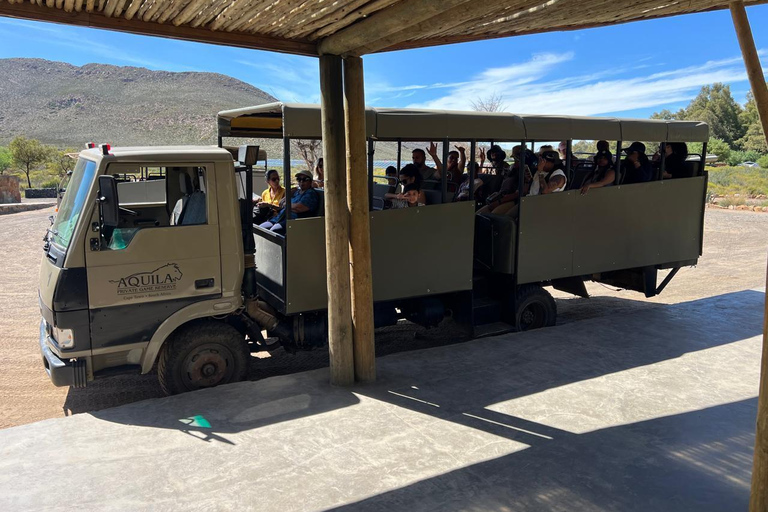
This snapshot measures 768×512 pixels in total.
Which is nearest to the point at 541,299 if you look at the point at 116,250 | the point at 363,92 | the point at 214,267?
→ the point at 363,92

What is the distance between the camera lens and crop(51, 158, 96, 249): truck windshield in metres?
4.96

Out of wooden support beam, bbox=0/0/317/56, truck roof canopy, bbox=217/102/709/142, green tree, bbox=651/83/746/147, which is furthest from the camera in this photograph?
green tree, bbox=651/83/746/147

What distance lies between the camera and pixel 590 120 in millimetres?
7426

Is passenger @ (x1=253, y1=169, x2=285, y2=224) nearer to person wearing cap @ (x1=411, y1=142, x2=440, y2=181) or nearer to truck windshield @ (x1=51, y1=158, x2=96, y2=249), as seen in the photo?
person wearing cap @ (x1=411, y1=142, x2=440, y2=181)

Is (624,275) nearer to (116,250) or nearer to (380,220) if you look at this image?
(380,220)

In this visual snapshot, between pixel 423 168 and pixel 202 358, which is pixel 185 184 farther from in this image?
pixel 423 168

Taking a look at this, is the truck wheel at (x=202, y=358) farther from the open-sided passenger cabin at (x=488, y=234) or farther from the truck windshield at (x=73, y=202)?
the truck windshield at (x=73, y=202)

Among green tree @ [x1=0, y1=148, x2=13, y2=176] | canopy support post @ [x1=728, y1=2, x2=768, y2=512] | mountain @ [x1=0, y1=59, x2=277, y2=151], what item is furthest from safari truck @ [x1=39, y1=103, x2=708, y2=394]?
mountain @ [x1=0, y1=59, x2=277, y2=151]

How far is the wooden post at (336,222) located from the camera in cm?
536

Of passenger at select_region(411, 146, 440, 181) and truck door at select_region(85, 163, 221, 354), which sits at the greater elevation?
passenger at select_region(411, 146, 440, 181)

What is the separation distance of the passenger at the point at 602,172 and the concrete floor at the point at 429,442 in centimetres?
251

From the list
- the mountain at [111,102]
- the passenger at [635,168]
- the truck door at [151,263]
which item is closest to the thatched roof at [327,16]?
the truck door at [151,263]

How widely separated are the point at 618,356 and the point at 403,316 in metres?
2.48

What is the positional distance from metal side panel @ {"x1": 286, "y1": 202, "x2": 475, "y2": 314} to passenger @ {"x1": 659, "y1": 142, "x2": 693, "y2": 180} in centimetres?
361
